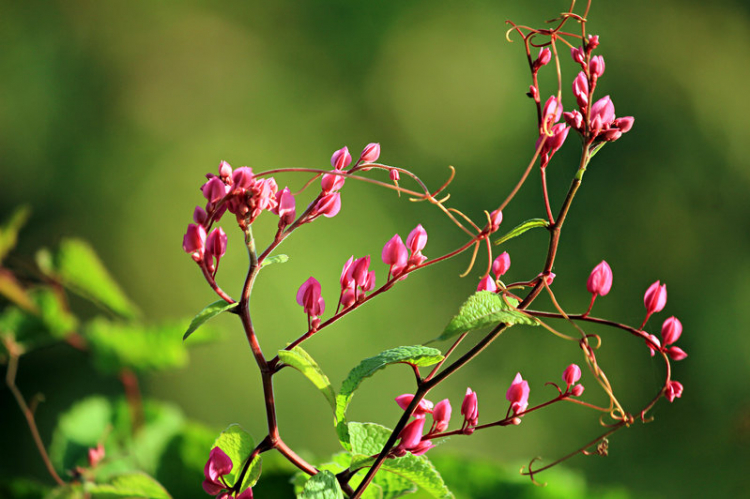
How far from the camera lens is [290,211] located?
0.18 m

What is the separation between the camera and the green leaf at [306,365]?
162 millimetres

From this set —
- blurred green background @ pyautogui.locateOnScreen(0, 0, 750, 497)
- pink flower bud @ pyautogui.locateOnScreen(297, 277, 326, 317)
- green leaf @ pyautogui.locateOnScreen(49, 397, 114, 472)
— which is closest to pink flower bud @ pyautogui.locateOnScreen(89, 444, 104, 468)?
green leaf @ pyautogui.locateOnScreen(49, 397, 114, 472)

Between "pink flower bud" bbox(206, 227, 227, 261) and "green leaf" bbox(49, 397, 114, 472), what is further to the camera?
"green leaf" bbox(49, 397, 114, 472)

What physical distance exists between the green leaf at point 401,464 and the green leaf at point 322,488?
1 cm

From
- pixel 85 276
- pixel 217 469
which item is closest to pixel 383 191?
pixel 85 276

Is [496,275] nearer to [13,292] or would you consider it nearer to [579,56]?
[579,56]

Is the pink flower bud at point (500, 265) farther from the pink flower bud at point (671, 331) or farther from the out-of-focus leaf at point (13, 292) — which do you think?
the out-of-focus leaf at point (13, 292)

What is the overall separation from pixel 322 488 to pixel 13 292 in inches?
12.6

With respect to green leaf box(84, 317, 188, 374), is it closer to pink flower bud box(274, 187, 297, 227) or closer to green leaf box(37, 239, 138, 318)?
green leaf box(37, 239, 138, 318)

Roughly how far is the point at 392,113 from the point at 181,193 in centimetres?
34

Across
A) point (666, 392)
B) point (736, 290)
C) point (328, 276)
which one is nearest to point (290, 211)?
point (666, 392)

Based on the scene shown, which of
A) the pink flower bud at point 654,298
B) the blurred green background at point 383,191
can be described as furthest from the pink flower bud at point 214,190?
the blurred green background at point 383,191

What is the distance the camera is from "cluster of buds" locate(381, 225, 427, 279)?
18 centimetres

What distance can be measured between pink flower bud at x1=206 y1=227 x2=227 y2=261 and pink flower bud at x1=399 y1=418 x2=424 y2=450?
6 cm
